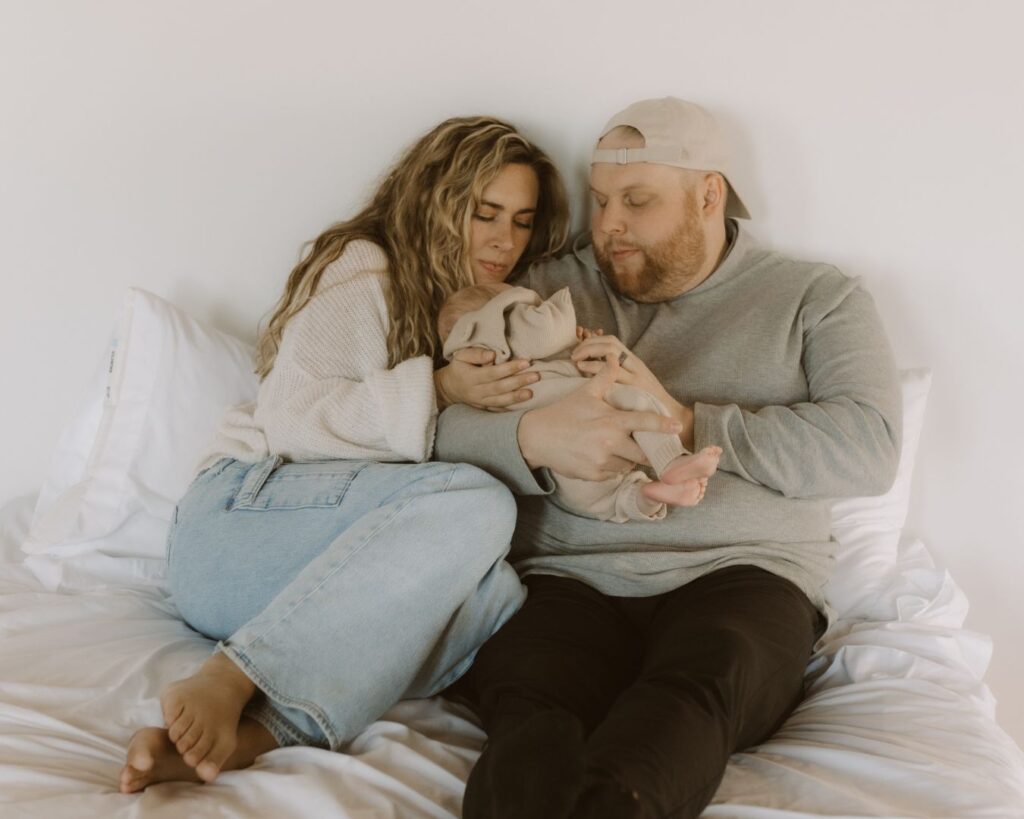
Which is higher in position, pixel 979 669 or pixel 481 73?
pixel 481 73

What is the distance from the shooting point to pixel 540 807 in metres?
0.96

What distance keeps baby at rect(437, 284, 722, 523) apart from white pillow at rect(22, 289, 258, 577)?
1.64ft

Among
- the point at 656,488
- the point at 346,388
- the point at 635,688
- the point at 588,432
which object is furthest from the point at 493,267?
the point at 635,688

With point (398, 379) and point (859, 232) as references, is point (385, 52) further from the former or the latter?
point (859, 232)

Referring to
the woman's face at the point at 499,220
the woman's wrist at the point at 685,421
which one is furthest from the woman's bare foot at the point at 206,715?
the woman's face at the point at 499,220

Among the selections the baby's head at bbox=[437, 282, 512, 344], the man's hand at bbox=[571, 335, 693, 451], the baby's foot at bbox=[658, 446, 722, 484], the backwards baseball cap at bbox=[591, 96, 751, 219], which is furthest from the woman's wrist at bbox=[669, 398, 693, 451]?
the backwards baseball cap at bbox=[591, 96, 751, 219]

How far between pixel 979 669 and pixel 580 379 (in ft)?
2.65

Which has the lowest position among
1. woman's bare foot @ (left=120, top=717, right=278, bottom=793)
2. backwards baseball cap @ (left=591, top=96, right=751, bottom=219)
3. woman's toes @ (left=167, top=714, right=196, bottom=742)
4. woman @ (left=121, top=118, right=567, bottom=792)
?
woman's bare foot @ (left=120, top=717, right=278, bottom=793)

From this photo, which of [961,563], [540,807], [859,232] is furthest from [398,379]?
[961,563]

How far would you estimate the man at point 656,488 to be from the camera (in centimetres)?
108

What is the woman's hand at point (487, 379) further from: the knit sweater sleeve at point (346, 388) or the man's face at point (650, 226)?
the man's face at point (650, 226)

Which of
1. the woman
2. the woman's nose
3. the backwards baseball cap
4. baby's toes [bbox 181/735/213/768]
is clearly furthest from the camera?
the woman's nose

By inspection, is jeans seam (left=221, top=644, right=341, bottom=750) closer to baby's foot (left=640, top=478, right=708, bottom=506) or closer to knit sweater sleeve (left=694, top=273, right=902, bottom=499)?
baby's foot (left=640, top=478, right=708, bottom=506)

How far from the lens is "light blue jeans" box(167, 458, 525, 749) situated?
1228mm
